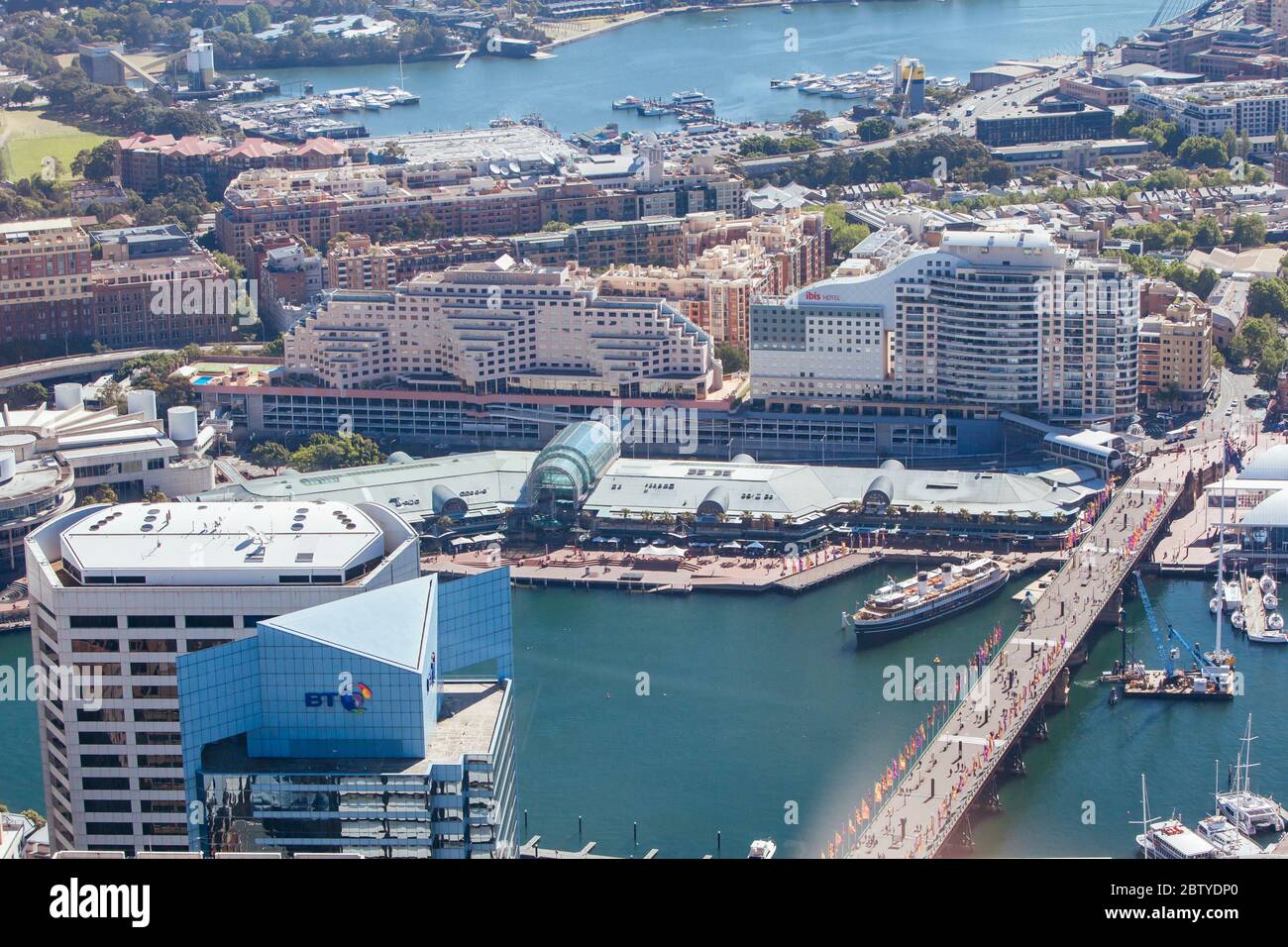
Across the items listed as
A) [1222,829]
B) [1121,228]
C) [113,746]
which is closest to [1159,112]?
[1121,228]

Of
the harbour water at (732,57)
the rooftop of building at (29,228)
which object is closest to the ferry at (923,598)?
the rooftop of building at (29,228)

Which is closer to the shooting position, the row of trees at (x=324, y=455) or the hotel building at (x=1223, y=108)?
the row of trees at (x=324, y=455)

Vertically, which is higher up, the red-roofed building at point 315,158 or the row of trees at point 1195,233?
the red-roofed building at point 315,158

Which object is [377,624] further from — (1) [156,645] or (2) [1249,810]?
(2) [1249,810]

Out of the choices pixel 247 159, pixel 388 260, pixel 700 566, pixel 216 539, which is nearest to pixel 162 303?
pixel 388 260

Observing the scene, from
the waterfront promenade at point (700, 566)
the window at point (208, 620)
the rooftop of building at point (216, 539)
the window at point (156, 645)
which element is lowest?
the waterfront promenade at point (700, 566)

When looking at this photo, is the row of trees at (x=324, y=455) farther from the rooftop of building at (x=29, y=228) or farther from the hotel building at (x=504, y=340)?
the rooftop of building at (x=29, y=228)
